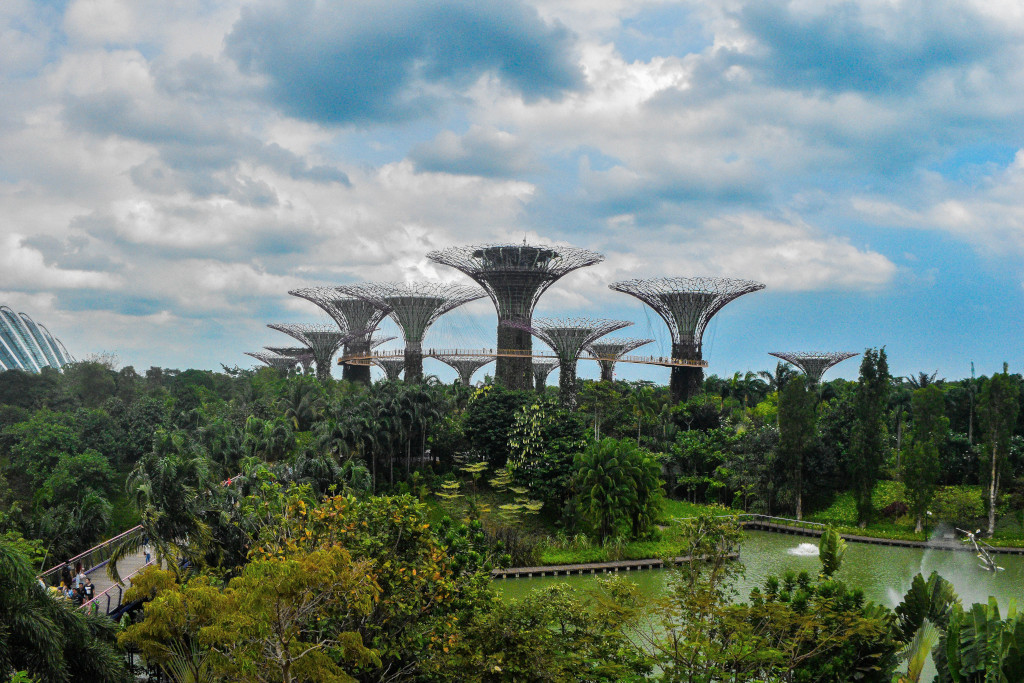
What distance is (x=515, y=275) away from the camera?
46375 mm

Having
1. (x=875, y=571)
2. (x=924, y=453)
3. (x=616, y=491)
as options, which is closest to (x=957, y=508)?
(x=924, y=453)

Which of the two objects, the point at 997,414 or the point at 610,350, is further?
the point at 610,350

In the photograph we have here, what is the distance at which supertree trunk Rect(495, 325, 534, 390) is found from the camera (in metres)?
47.7

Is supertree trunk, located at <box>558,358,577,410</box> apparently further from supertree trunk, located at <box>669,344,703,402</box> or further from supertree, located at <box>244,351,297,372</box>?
supertree, located at <box>244,351,297,372</box>

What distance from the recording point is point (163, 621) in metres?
11.5

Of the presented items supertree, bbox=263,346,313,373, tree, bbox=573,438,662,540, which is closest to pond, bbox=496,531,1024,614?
tree, bbox=573,438,662,540

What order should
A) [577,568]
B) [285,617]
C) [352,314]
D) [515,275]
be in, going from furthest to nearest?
[352,314] < [515,275] < [577,568] < [285,617]

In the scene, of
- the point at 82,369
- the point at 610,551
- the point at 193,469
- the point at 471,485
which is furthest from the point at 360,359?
the point at 193,469

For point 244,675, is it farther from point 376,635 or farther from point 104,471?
point 104,471

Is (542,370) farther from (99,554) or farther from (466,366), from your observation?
(99,554)

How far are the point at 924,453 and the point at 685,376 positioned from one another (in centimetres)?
1990

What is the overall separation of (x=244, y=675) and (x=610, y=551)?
18928mm

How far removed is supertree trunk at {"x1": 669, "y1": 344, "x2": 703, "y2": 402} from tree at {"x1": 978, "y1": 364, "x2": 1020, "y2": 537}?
19.3m

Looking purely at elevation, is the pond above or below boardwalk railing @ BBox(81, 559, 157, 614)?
below
